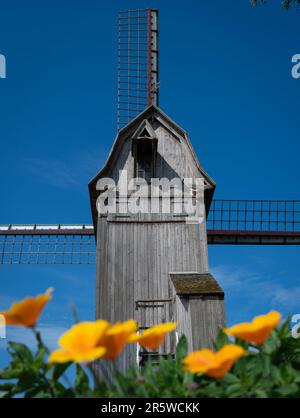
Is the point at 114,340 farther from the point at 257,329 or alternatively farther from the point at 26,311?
the point at 257,329

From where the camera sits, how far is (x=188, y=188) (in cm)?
1484

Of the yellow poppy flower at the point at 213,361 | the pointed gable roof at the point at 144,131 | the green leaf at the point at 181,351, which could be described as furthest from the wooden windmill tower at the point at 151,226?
the yellow poppy flower at the point at 213,361

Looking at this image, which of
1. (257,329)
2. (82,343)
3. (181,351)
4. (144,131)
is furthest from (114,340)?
(144,131)

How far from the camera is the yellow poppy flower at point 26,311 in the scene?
4.54 ft

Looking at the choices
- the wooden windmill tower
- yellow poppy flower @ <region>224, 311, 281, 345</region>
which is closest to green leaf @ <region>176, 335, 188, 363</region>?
yellow poppy flower @ <region>224, 311, 281, 345</region>

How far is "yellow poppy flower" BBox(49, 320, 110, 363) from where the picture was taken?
4.16 ft

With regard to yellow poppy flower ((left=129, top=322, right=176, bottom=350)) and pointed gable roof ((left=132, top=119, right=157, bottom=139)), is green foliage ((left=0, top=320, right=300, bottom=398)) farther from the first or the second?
pointed gable roof ((left=132, top=119, right=157, bottom=139))

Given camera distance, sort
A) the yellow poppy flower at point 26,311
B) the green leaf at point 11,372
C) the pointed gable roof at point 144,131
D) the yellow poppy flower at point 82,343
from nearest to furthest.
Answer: the yellow poppy flower at point 82,343 → the yellow poppy flower at point 26,311 → the green leaf at point 11,372 → the pointed gable roof at point 144,131

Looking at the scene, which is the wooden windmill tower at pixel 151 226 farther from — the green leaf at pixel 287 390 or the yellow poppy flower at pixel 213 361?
the yellow poppy flower at pixel 213 361

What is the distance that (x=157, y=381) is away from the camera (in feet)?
5.56

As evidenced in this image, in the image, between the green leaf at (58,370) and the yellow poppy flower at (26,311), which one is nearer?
the yellow poppy flower at (26,311)

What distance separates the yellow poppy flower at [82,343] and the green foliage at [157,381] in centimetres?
22

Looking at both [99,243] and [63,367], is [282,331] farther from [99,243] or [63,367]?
[99,243]
